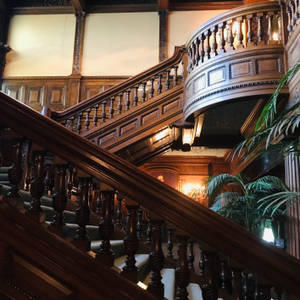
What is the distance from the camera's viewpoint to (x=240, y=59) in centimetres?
393

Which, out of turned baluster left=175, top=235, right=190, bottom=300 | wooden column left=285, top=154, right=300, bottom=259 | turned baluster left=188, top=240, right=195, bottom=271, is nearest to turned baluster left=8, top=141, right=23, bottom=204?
turned baluster left=175, top=235, right=190, bottom=300

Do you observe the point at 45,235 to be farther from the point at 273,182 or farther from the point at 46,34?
the point at 46,34

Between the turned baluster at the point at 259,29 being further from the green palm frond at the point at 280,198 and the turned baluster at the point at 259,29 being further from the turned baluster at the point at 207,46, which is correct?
the green palm frond at the point at 280,198

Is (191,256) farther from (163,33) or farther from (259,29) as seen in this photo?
(163,33)

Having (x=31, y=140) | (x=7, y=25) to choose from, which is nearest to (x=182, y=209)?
(x=31, y=140)

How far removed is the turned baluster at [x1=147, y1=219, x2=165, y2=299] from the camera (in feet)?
4.25

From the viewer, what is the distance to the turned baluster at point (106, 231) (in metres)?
1.37

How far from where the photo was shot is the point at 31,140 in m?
1.49

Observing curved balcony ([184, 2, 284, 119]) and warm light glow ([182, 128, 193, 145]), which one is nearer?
curved balcony ([184, 2, 284, 119])

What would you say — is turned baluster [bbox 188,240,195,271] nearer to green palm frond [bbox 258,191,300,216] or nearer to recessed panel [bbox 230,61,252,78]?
green palm frond [bbox 258,191,300,216]

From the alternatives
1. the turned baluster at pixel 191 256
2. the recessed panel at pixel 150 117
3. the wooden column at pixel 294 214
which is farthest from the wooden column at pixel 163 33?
the turned baluster at pixel 191 256

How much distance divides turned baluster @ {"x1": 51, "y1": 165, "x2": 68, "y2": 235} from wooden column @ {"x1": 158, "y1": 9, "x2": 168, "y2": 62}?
6.07 meters

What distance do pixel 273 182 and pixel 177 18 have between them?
5216 mm

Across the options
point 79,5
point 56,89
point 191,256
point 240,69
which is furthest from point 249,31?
point 79,5
